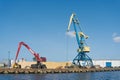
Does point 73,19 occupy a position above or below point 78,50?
above

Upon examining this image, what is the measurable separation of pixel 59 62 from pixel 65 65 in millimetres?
3539

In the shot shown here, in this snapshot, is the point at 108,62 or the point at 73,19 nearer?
the point at 73,19

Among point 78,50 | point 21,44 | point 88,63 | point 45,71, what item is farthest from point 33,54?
point 88,63

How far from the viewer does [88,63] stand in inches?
5669

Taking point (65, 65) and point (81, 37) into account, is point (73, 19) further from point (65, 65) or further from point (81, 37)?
point (65, 65)

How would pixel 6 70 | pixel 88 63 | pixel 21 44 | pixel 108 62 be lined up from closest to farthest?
pixel 6 70 → pixel 21 44 → pixel 88 63 → pixel 108 62

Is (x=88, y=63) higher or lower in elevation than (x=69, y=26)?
lower

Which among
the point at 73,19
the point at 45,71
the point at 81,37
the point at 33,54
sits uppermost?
the point at 73,19

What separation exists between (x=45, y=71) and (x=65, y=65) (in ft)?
95.4

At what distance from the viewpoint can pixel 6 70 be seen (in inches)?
4139

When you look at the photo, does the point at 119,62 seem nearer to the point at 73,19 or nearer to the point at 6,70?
the point at 73,19

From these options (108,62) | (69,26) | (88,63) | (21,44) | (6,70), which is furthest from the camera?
(108,62)

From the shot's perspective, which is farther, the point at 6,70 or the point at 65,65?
the point at 65,65

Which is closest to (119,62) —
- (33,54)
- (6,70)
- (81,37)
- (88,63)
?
(88,63)
